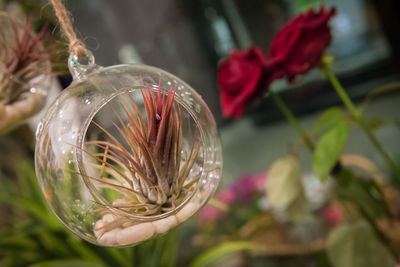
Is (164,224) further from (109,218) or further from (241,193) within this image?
(241,193)

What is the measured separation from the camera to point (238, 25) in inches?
44.3

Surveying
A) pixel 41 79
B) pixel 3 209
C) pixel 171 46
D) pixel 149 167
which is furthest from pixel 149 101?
pixel 3 209

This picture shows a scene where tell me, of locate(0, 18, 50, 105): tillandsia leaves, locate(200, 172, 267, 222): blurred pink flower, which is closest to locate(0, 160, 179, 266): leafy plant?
locate(200, 172, 267, 222): blurred pink flower

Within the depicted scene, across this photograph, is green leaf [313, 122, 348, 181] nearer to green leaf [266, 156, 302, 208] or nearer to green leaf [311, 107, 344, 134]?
green leaf [311, 107, 344, 134]

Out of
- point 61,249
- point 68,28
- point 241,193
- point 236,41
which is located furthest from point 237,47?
point 68,28

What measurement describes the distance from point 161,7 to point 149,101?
36.2 inches

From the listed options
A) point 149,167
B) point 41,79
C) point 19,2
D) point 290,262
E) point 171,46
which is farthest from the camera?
point 171,46

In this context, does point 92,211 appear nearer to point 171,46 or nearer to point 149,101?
point 149,101

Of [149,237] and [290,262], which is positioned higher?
[149,237]

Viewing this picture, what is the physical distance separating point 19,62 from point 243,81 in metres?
0.30

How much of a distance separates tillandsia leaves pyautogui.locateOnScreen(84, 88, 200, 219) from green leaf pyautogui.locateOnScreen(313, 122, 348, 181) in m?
0.21

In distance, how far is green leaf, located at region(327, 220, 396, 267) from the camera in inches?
20.4

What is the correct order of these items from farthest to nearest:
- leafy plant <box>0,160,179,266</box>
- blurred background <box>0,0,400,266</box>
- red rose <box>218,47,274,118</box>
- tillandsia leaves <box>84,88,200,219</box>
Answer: blurred background <box>0,0,400,266</box>, leafy plant <box>0,160,179,266</box>, red rose <box>218,47,274,118</box>, tillandsia leaves <box>84,88,200,219</box>

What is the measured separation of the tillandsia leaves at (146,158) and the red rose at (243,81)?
232mm
